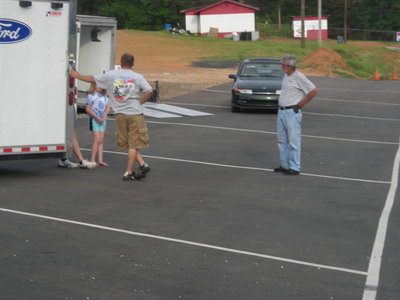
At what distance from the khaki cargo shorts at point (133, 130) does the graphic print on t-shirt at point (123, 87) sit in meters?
0.28

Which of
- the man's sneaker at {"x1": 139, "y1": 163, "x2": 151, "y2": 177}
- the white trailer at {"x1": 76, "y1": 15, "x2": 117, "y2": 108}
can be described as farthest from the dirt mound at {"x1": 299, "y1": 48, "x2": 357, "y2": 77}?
the man's sneaker at {"x1": 139, "y1": 163, "x2": 151, "y2": 177}

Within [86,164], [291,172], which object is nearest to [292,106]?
[291,172]

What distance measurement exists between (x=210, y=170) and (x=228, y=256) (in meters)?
5.43

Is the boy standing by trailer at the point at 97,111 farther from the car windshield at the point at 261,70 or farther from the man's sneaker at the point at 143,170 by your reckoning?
the car windshield at the point at 261,70

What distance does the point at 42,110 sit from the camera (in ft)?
39.5

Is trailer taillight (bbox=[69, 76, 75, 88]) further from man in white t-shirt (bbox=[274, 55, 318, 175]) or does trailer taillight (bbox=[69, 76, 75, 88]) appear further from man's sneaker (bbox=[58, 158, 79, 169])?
man in white t-shirt (bbox=[274, 55, 318, 175])

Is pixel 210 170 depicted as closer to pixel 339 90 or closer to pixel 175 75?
pixel 339 90

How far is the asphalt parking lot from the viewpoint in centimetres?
705

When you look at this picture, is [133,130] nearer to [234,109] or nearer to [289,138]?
[289,138]

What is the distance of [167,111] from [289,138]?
33.3ft

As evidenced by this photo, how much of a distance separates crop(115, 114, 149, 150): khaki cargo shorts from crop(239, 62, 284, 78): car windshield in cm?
1214

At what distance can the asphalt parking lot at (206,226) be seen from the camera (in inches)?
278

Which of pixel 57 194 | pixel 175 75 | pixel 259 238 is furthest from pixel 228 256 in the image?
pixel 175 75

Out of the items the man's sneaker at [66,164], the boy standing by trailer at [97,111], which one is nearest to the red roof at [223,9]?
the boy standing by trailer at [97,111]
